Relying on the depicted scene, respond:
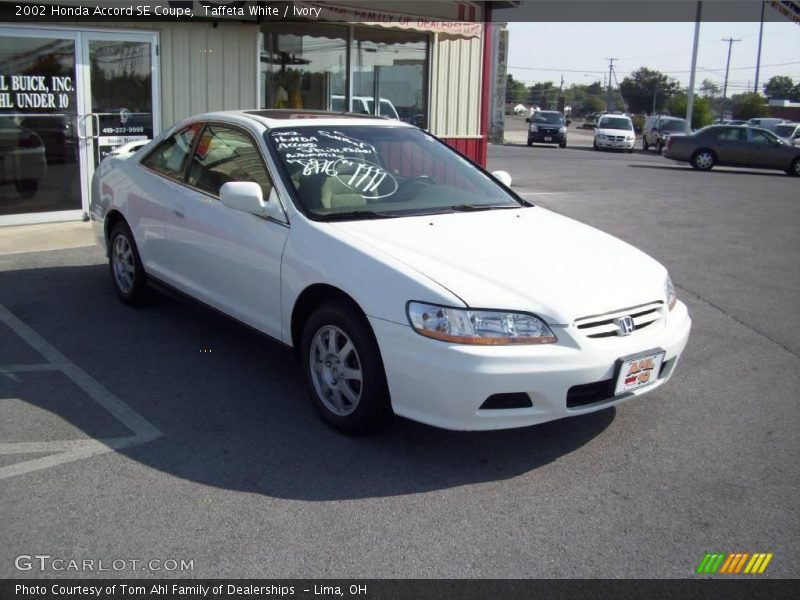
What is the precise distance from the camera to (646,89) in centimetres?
10500

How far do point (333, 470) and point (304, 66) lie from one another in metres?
8.75

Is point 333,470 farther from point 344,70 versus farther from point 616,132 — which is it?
point 616,132

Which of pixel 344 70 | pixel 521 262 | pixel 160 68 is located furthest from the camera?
pixel 344 70

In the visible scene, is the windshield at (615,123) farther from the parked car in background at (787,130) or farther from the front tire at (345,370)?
the front tire at (345,370)

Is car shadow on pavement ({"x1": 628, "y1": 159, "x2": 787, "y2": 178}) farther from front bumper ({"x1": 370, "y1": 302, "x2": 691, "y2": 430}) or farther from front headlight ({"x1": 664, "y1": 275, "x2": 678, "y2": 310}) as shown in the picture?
front bumper ({"x1": 370, "y1": 302, "x2": 691, "y2": 430})

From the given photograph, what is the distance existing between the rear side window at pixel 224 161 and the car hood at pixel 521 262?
896 mm

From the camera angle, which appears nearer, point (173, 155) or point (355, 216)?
point (355, 216)

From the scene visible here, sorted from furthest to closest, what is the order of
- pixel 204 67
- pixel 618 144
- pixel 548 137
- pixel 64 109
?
pixel 548 137 < pixel 618 144 < pixel 204 67 < pixel 64 109

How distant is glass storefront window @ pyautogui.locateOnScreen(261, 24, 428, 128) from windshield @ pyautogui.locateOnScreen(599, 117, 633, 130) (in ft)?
85.5

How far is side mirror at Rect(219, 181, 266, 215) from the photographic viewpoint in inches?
178

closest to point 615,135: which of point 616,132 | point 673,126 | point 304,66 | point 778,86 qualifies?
point 616,132

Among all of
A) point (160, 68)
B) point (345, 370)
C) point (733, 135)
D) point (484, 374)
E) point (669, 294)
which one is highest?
point (160, 68)

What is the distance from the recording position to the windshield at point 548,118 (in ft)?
126
